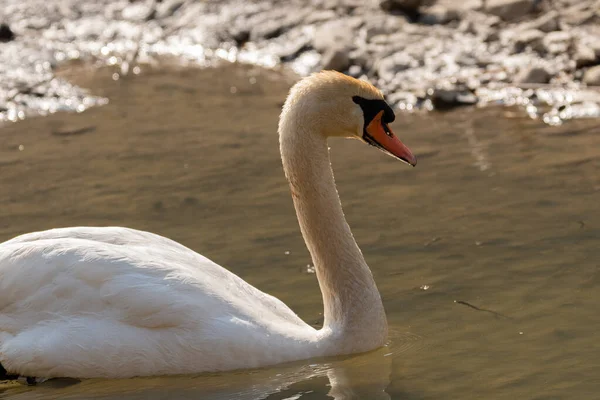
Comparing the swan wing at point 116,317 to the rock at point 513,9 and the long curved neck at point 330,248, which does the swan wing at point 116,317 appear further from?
the rock at point 513,9

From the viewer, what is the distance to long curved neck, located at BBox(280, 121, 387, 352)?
19.6 ft

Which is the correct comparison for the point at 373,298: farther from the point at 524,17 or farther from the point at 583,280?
the point at 524,17

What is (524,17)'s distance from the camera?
1284 centimetres

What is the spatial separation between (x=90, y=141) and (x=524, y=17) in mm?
4927

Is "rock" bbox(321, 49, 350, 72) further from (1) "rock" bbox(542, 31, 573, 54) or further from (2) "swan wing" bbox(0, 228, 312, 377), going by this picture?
(2) "swan wing" bbox(0, 228, 312, 377)

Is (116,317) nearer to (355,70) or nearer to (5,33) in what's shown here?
(355,70)

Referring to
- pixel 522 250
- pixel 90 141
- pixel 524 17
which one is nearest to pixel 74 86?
pixel 90 141

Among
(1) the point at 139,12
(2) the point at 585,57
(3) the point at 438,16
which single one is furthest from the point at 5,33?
(2) the point at 585,57

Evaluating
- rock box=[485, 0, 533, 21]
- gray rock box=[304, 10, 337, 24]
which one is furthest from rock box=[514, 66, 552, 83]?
gray rock box=[304, 10, 337, 24]

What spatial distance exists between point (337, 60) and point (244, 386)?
741 cm

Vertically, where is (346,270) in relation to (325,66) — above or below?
above

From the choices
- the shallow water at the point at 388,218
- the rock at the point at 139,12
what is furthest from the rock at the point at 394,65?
the rock at the point at 139,12

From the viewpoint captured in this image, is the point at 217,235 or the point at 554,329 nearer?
the point at 554,329

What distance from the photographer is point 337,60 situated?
497 inches
